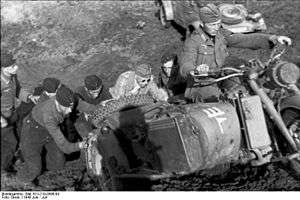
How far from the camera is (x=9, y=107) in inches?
219

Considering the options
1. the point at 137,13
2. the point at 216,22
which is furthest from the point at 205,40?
the point at 137,13

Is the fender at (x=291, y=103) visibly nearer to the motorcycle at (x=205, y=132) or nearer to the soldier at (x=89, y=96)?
the motorcycle at (x=205, y=132)

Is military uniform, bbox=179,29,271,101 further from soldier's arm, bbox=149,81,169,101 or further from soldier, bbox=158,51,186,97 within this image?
soldier, bbox=158,51,186,97

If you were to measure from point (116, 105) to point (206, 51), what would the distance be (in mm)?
1303

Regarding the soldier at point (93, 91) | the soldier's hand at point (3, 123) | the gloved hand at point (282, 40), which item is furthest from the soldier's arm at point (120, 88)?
the gloved hand at point (282, 40)

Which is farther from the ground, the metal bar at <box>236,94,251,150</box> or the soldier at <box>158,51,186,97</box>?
the soldier at <box>158,51,186,97</box>

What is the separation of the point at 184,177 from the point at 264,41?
1797mm

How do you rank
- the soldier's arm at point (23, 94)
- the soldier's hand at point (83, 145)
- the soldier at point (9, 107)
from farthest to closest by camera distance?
the soldier's arm at point (23, 94)
the soldier at point (9, 107)
the soldier's hand at point (83, 145)

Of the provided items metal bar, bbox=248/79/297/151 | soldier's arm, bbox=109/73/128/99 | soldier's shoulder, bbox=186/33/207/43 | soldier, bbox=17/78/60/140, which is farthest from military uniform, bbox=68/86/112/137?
metal bar, bbox=248/79/297/151

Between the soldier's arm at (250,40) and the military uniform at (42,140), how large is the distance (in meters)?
2.26

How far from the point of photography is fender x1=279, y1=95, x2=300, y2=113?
15.1 feet

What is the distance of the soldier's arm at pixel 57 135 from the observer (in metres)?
5.13

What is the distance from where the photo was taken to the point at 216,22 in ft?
17.1

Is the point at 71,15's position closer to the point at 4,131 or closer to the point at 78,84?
the point at 78,84
